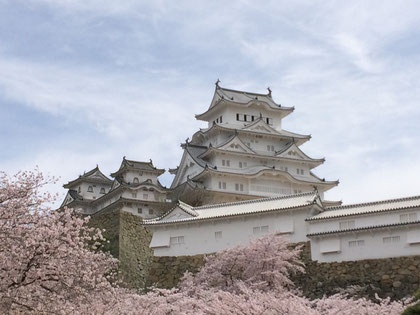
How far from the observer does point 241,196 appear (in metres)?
44.9

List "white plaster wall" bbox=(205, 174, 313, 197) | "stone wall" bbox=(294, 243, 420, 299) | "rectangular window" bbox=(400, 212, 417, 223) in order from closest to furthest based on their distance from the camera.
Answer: "stone wall" bbox=(294, 243, 420, 299) < "rectangular window" bbox=(400, 212, 417, 223) < "white plaster wall" bbox=(205, 174, 313, 197)

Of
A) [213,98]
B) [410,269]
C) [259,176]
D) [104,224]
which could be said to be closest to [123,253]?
[104,224]

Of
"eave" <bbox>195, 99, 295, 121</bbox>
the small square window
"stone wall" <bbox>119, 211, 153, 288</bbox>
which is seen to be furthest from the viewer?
"eave" <bbox>195, 99, 295, 121</bbox>

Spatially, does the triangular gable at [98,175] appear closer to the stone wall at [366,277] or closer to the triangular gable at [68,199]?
the triangular gable at [68,199]

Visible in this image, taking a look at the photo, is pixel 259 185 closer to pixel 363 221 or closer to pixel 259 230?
pixel 259 230

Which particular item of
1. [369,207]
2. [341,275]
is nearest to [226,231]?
[341,275]

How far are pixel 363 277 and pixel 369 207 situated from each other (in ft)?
10.2

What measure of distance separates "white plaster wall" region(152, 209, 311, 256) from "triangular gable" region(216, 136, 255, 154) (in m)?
18.8

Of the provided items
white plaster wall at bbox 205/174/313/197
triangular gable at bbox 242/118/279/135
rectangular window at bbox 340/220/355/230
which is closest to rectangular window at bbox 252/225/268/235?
rectangular window at bbox 340/220/355/230

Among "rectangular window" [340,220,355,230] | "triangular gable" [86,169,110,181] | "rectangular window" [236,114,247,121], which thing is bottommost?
"rectangular window" [340,220,355,230]

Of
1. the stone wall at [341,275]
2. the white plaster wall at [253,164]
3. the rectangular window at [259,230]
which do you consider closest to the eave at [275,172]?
the white plaster wall at [253,164]

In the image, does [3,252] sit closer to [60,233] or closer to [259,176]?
[60,233]

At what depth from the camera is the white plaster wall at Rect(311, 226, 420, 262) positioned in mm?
23328

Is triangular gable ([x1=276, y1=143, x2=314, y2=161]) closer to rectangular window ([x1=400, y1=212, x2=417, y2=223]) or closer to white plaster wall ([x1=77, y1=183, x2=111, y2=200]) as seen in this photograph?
white plaster wall ([x1=77, y1=183, x2=111, y2=200])
